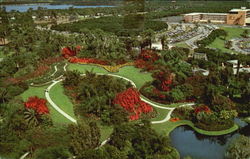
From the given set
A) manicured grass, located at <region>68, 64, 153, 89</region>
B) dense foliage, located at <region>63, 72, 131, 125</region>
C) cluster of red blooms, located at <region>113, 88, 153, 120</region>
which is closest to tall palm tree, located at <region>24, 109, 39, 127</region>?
dense foliage, located at <region>63, 72, 131, 125</region>

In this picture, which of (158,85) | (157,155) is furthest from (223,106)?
(157,155)

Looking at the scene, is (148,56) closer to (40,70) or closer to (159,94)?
(159,94)

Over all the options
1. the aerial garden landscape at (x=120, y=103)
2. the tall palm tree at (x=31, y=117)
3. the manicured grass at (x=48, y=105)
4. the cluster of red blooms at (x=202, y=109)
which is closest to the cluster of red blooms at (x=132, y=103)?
the aerial garden landscape at (x=120, y=103)

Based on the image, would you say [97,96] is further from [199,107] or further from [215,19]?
[215,19]

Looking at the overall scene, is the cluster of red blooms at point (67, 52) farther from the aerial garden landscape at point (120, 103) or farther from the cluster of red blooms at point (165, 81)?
the cluster of red blooms at point (165, 81)

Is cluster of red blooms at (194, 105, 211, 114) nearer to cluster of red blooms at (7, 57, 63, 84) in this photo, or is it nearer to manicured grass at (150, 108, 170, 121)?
manicured grass at (150, 108, 170, 121)
